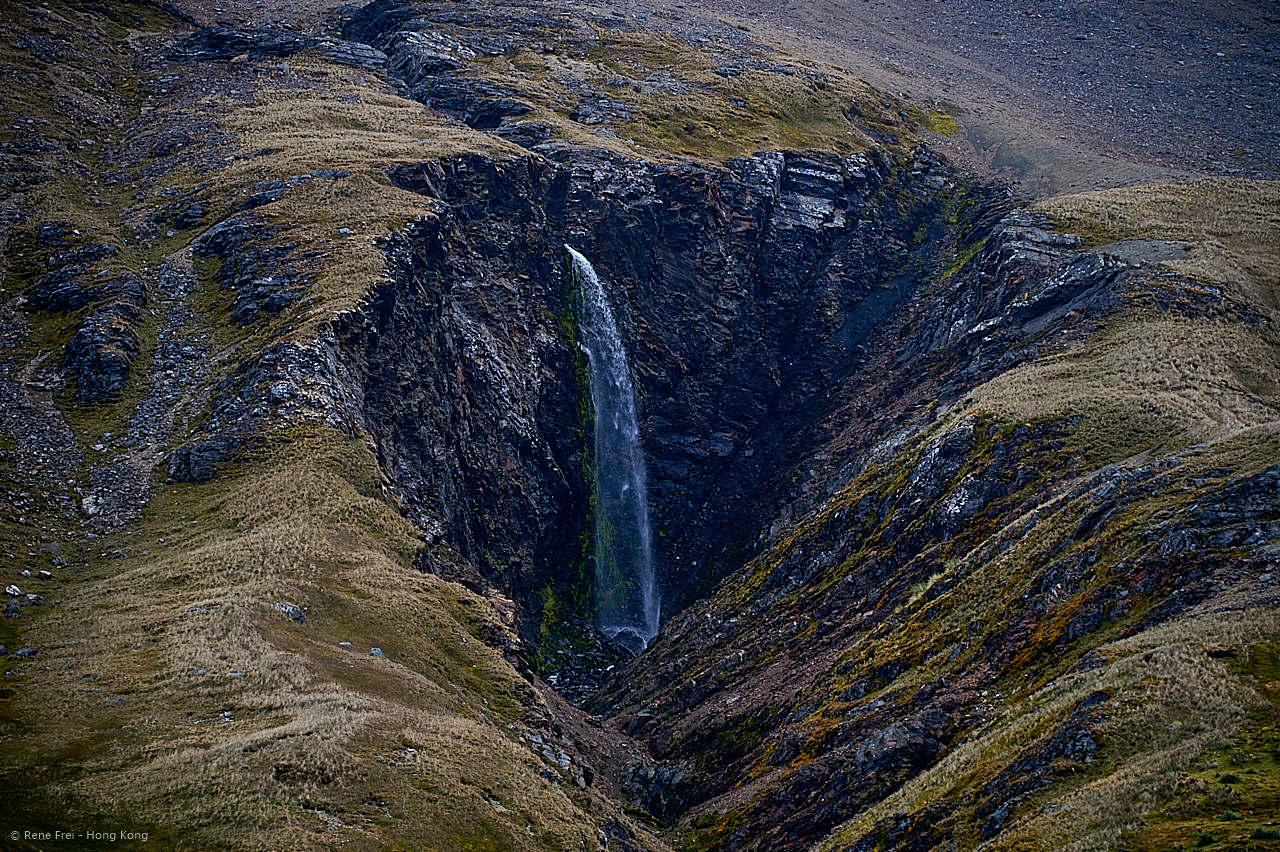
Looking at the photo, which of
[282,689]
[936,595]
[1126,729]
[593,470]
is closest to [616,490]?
[593,470]

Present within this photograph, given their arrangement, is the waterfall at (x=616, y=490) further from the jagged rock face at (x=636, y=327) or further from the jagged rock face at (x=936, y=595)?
the jagged rock face at (x=936, y=595)

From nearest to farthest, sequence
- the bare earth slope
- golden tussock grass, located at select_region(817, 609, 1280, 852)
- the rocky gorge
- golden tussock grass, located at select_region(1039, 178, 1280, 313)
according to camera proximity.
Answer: golden tussock grass, located at select_region(817, 609, 1280, 852)
the rocky gorge
golden tussock grass, located at select_region(1039, 178, 1280, 313)
the bare earth slope

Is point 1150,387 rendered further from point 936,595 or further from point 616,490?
point 616,490

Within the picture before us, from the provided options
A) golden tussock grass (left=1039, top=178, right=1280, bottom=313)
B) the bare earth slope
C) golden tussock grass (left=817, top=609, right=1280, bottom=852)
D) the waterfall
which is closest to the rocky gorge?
golden tussock grass (left=817, top=609, right=1280, bottom=852)

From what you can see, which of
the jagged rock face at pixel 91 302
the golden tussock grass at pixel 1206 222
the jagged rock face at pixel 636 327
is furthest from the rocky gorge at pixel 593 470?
the golden tussock grass at pixel 1206 222

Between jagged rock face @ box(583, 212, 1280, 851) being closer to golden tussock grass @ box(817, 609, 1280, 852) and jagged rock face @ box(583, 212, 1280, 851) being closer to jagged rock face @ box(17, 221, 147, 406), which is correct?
golden tussock grass @ box(817, 609, 1280, 852)

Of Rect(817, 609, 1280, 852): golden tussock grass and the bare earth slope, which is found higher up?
the bare earth slope

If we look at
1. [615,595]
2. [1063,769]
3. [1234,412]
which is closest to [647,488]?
[615,595]
